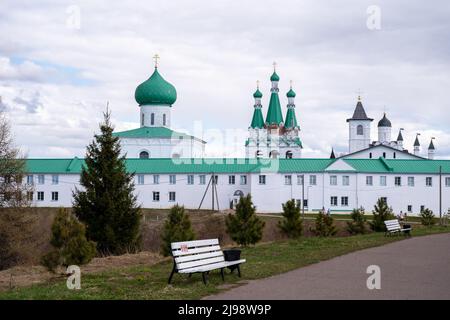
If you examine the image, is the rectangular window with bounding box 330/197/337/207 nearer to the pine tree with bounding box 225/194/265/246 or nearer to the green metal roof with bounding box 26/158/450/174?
the green metal roof with bounding box 26/158/450/174

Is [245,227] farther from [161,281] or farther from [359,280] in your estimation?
[359,280]

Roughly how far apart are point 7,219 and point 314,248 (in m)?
15.0

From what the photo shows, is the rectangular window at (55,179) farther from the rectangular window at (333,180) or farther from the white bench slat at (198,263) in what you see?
the white bench slat at (198,263)

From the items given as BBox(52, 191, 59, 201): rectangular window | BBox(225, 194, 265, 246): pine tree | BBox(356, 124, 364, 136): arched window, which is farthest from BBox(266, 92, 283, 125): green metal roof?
BBox(225, 194, 265, 246): pine tree

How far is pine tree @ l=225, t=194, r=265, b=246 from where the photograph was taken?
73.5 feet

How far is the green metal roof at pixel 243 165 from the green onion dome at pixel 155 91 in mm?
9408

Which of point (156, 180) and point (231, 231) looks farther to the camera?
point (156, 180)

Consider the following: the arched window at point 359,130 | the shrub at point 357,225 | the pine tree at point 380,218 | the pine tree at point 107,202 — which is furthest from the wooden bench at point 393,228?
the arched window at point 359,130

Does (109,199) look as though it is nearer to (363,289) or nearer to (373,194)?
(363,289)

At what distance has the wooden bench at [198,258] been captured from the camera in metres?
11.5

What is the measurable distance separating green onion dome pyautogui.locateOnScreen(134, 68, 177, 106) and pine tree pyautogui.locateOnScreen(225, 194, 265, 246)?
4604 cm

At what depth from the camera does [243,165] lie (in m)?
60.4

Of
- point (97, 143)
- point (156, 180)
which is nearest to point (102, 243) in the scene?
point (97, 143)

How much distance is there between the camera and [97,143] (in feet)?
87.5
